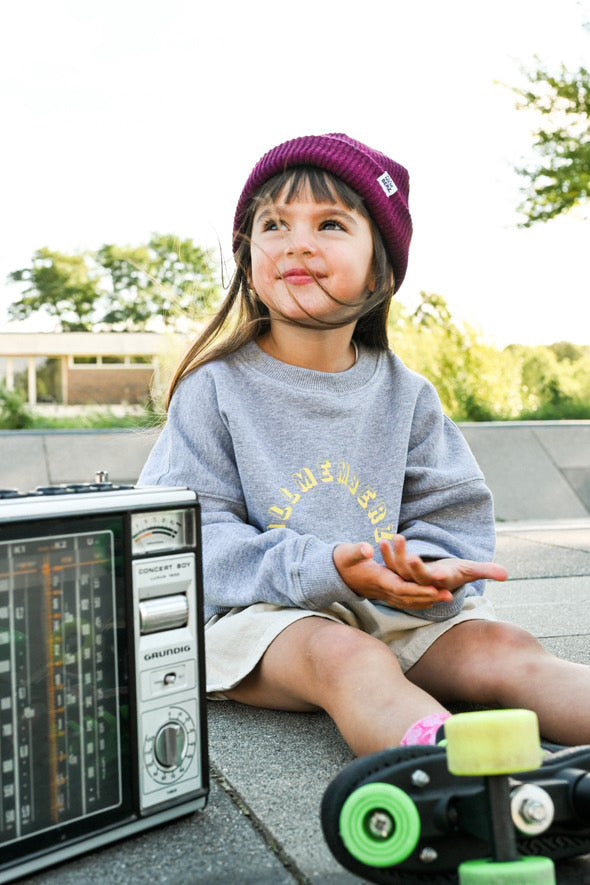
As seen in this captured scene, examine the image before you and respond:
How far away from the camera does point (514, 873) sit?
0.72m

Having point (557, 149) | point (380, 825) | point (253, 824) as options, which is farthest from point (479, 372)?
point (380, 825)

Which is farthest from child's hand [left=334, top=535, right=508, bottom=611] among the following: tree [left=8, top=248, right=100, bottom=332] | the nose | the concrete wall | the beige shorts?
tree [left=8, top=248, right=100, bottom=332]

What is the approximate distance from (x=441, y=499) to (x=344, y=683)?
546mm

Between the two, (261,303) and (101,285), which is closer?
(261,303)

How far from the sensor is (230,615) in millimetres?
1424

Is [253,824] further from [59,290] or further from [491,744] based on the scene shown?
[59,290]

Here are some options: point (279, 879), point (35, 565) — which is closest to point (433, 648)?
point (279, 879)

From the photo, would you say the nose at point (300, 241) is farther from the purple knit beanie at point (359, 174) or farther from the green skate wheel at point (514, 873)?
the green skate wheel at point (514, 873)

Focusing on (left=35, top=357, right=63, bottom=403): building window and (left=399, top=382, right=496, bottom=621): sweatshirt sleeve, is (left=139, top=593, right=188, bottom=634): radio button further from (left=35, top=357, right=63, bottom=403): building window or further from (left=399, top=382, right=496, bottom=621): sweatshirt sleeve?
(left=35, top=357, right=63, bottom=403): building window

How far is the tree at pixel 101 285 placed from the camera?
10.4 metres

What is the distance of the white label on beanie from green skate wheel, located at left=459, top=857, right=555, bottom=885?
47.8 inches

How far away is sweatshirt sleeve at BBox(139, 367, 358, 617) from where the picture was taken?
4.24 ft

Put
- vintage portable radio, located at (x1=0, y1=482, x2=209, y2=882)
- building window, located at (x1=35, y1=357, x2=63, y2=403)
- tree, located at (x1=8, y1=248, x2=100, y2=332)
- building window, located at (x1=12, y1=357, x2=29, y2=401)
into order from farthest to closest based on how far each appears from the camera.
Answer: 1. tree, located at (x1=8, y1=248, x2=100, y2=332)
2. building window, located at (x1=35, y1=357, x2=63, y2=403)
3. building window, located at (x1=12, y1=357, x2=29, y2=401)
4. vintage portable radio, located at (x1=0, y1=482, x2=209, y2=882)

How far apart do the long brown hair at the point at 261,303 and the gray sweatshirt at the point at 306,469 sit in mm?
44
